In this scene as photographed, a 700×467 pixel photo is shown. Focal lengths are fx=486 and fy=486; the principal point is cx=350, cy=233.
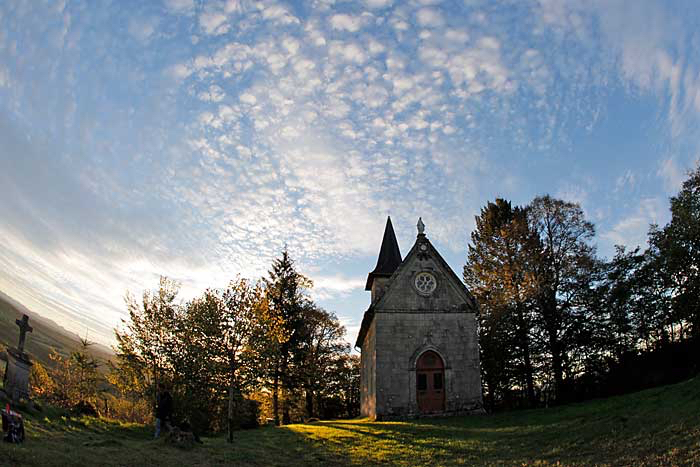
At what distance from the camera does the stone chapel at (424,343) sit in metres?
26.2

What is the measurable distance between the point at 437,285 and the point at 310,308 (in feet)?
57.4

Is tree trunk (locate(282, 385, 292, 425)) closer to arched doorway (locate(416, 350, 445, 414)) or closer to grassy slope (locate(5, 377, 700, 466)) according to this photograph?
arched doorway (locate(416, 350, 445, 414))

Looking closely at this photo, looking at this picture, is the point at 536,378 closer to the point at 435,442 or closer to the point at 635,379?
the point at 635,379

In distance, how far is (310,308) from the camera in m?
42.8

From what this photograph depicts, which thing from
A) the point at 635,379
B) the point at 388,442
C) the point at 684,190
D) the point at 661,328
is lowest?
Result: the point at 388,442

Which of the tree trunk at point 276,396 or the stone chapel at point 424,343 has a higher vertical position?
the stone chapel at point 424,343

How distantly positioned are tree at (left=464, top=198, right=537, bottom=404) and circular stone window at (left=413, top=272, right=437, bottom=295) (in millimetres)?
8613

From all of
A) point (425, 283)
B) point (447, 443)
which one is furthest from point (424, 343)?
point (447, 443)

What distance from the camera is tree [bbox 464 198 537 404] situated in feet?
110

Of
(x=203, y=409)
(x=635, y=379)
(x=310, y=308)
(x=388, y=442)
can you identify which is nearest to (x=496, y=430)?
(x=388, y=442)

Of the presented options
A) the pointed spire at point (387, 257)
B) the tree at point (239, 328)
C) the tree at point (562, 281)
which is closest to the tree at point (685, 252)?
the tree at point (562, 281)

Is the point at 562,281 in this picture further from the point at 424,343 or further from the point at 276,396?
the point at 276,396

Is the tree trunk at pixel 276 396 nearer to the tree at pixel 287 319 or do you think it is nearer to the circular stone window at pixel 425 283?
the tree at pixel 287 319

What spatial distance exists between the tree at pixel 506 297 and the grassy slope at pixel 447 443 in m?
12.1
